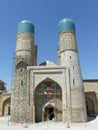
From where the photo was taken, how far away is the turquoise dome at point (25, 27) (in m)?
28.7

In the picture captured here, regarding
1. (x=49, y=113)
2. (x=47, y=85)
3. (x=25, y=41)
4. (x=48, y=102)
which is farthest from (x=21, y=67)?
(x=49, y=113)

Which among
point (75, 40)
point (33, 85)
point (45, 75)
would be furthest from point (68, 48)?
point (33, 85)

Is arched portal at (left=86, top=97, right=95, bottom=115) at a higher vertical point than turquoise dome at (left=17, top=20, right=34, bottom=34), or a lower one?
lower

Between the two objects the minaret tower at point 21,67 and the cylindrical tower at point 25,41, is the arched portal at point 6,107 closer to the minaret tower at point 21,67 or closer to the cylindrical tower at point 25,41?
the minaret tower at point 21,67

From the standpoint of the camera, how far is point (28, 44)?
2806 centimetres

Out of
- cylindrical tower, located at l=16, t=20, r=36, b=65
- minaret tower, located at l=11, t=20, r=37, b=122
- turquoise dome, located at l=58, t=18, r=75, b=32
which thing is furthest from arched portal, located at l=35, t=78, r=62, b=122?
turquoise dome, located at l=58, t=18, r=75, b=32

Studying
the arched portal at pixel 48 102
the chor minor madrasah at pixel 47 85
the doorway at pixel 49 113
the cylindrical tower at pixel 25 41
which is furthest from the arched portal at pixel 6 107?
the cylindrical tower at pixel 25 41

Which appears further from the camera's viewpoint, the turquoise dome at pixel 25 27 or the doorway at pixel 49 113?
the turquoise dome at pixel 25 27

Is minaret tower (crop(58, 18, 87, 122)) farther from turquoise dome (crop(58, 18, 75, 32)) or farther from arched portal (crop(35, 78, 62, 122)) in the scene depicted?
arched portal (crop(35, 78, 62, 122))

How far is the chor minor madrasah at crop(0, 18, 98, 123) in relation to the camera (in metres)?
24.1

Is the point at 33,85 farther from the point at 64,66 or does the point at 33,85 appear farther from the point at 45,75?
the point at 64,66

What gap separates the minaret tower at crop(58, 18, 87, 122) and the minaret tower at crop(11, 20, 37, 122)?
5.35 meters

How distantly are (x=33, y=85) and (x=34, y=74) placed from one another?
175 centimetres

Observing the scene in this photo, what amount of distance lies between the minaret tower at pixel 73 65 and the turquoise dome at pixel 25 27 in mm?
5068
